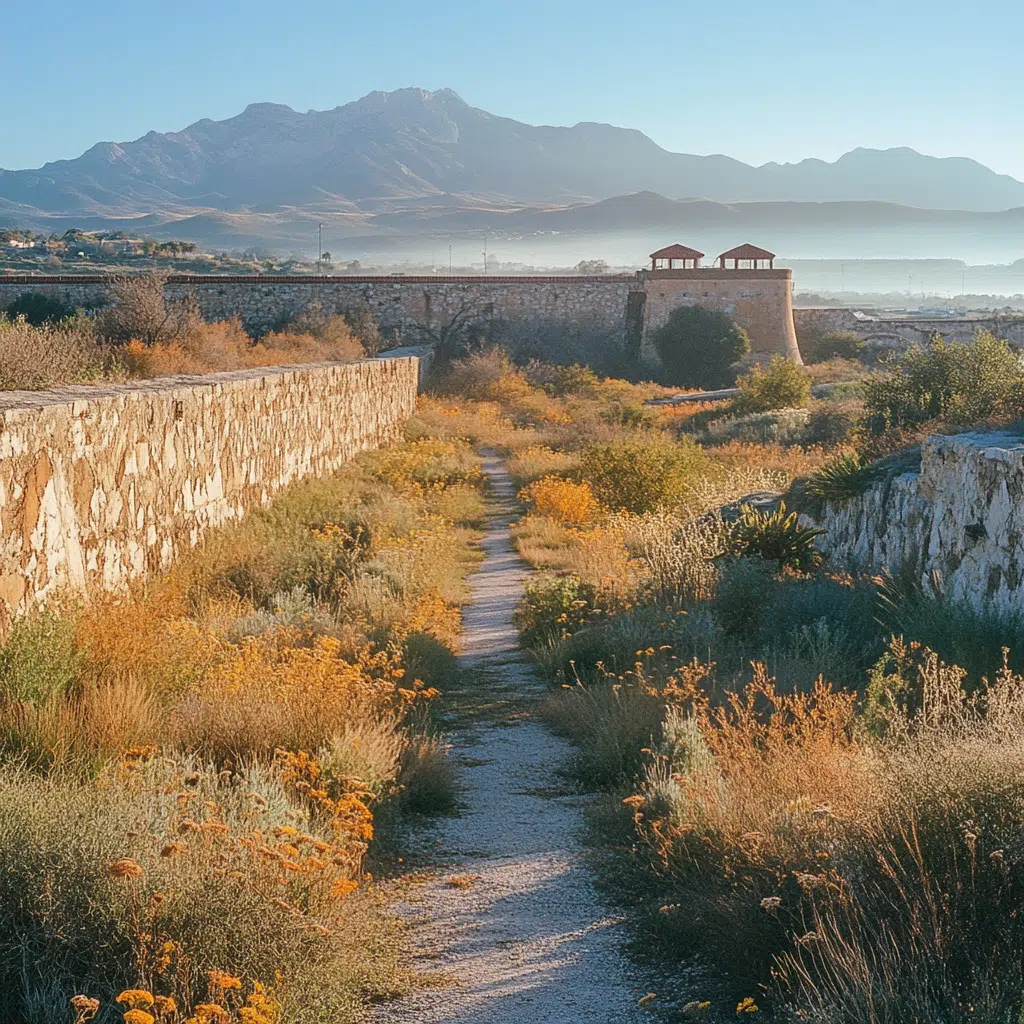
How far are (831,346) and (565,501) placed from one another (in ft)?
127

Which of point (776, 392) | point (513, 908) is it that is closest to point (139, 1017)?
point (513, 908)

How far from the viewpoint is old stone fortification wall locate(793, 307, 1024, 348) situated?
51.6 m

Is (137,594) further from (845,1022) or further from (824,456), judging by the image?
(824,456)

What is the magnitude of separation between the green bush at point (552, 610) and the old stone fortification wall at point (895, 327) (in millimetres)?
43684

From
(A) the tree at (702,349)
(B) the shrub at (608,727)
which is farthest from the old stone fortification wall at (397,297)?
(B) the shrub at (608,727)

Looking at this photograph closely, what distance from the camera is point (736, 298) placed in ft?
149

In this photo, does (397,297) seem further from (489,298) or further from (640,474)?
(640,474)

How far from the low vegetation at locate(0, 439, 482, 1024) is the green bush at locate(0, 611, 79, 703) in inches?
0.4

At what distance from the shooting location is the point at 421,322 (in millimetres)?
42719

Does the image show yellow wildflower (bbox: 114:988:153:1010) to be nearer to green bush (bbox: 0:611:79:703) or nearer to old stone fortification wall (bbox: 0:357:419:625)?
green bush (bbox: 0:611:79:703)

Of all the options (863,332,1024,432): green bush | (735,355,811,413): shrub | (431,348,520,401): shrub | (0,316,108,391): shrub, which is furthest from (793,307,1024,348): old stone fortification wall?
(0,316,108,391): shrub

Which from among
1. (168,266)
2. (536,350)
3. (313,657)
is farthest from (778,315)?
(313,657)

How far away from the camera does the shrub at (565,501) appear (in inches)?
588

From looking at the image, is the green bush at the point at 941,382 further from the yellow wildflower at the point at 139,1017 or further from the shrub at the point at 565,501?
the yellow wildflower at the point at 139,1017
